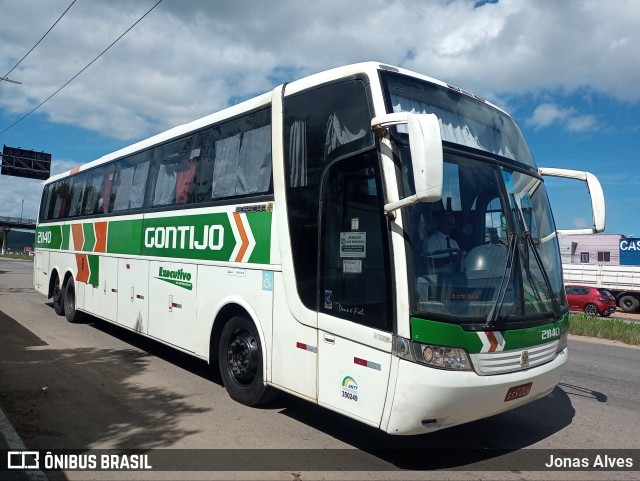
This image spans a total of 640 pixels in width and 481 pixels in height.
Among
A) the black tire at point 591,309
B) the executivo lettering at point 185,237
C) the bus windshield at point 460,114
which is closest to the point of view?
the bus windshield at point 460,114

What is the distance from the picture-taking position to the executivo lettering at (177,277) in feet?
25.0

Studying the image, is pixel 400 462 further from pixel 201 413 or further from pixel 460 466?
pixel 201 413

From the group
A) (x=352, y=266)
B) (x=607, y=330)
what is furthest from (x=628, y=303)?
(x=352, y=266)

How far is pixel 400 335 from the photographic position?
171 inches

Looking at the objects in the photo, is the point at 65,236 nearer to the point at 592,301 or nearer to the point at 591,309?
the point at 592,301

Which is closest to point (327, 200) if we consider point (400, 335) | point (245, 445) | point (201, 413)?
point (400, 335)

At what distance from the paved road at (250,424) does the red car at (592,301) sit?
1894 centimetres

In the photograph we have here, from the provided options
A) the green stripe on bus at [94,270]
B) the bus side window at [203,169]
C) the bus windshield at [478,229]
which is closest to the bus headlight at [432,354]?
the bus windshield at [478,229]

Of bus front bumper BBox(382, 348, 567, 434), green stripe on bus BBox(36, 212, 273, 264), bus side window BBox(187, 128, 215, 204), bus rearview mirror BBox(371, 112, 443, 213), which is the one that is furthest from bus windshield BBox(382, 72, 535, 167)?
bus side window BBox(187, 128, 215, 204)

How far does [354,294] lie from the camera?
4836mm

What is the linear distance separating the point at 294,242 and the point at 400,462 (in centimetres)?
232

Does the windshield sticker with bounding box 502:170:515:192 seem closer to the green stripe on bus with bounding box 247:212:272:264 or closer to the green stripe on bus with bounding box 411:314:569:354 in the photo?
the green stripe on bus with bounding box 411:314:569:354

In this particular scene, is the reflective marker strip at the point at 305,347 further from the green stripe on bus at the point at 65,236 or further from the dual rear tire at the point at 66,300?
the green stripe on bus at the point at 65,236

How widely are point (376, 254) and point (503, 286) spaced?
1.15 metres
